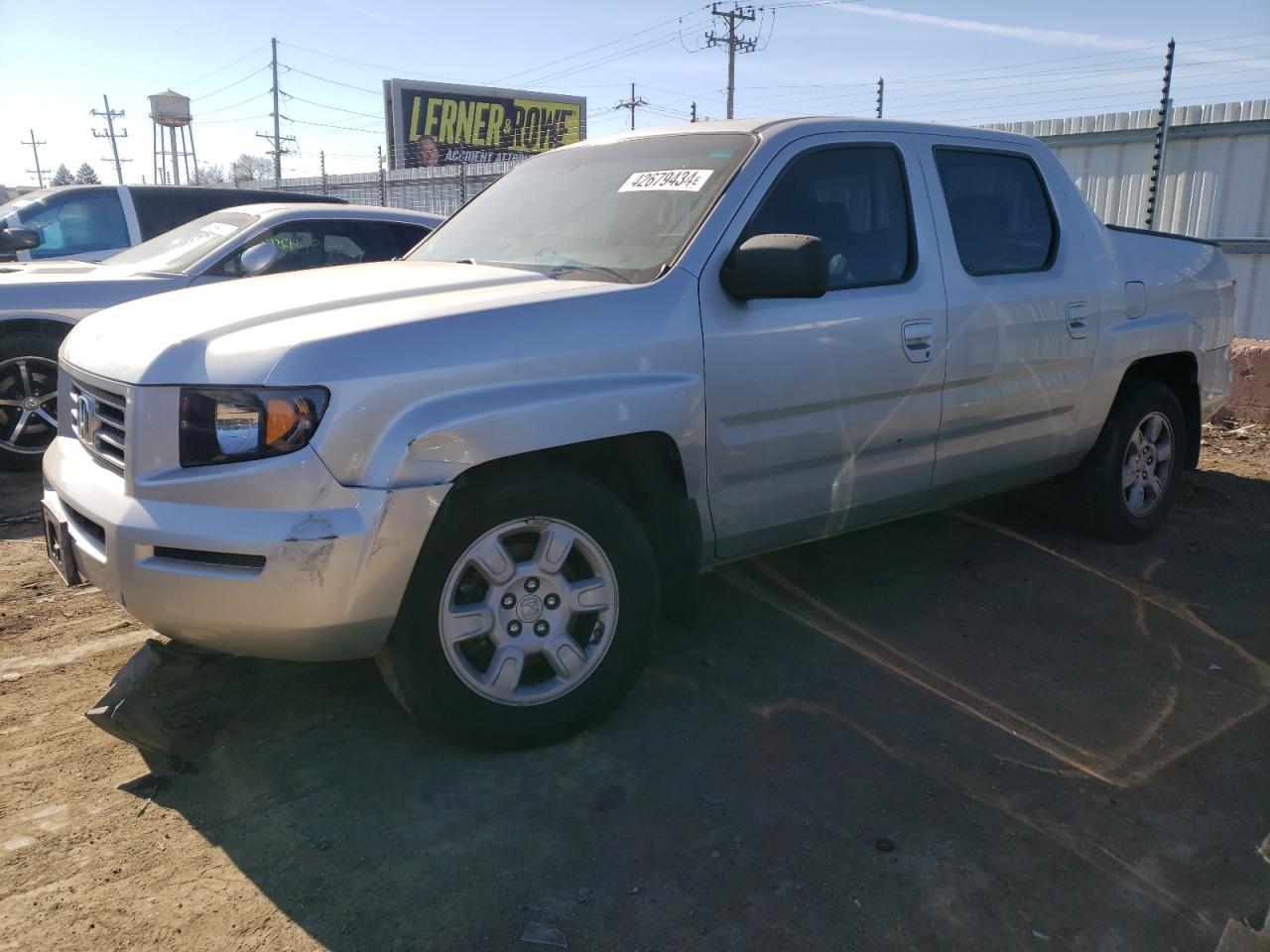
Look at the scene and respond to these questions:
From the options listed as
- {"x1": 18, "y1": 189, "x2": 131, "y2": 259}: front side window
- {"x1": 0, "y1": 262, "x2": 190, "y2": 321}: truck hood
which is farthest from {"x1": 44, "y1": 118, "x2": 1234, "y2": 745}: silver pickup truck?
{"x1": 18, "y1": 189, "x2": 131, "y2": 259}: front side window

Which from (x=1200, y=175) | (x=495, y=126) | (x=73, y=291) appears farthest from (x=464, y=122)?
(x=73, y=291)

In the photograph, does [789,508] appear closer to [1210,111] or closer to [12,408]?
[12,408]

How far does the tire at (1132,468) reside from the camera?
4.89m

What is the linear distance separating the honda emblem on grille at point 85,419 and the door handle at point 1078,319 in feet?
12.5

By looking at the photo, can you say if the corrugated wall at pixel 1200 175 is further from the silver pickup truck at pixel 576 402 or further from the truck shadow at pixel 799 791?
the truck shadow at pixel 799 791

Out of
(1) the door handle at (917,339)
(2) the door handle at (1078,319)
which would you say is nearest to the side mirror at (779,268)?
(1) the door handle at (917,339)

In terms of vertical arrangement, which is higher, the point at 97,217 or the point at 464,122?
the point at 464,122

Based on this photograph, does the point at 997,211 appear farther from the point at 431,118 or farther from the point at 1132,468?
the point at 431,118

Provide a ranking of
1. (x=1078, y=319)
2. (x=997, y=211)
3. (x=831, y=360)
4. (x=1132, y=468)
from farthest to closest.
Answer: (x=1132, y=468), (x=1078, y=319), (x=997, y=211), (x=831, y=360)

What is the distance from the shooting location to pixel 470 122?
141 ft

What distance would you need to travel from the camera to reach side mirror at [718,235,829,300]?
10.0 feet

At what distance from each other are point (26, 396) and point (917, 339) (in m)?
5.42

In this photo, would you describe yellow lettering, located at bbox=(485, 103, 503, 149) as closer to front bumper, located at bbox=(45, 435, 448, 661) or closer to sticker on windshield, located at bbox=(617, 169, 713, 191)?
sticker on windshield, located at bbox=(617, 169, 713, 191)

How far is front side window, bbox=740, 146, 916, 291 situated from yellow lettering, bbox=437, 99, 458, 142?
4123 centimetres
